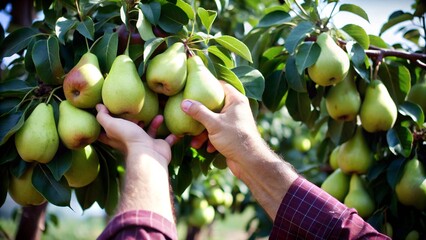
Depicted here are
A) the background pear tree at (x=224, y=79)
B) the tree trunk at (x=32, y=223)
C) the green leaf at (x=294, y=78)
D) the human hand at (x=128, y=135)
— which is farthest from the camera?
the tree trunk at (x=32, y=223)

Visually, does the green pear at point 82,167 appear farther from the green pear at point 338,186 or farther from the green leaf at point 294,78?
the green pear at point 338,186

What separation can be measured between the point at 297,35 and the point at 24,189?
2.84 feet

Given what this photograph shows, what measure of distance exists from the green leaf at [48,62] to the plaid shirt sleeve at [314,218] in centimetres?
65

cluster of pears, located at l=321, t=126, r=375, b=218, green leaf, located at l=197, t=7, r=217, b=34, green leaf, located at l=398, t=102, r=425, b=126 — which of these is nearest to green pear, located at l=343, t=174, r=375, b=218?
cluster of pears, located at l=321, t=126, r=375, b=218

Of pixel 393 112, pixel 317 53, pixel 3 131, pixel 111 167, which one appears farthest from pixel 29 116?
pixel 393 112

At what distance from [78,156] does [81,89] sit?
21 cm

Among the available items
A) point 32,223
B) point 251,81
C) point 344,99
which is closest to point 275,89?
point 344,99

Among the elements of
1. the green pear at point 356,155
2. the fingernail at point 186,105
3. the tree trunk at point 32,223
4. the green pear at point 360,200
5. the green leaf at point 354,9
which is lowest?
the tree trunk at point 32,223

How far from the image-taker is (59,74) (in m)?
1.31

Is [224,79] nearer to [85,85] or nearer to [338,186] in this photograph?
[85,85]

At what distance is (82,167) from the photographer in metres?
1.32

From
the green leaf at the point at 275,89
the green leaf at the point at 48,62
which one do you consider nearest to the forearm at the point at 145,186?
the green leaf at the point at 48,62

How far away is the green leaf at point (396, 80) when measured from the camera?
174 cm

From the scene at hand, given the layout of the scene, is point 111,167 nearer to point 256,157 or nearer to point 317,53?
point 256,157
